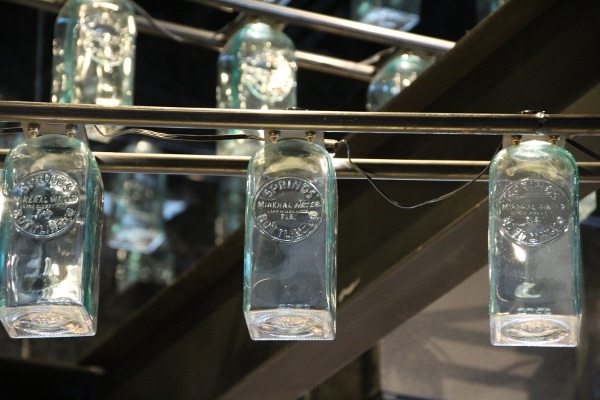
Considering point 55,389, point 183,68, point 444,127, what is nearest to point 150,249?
point 183,68

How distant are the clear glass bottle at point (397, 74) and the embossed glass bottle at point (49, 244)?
151 cm

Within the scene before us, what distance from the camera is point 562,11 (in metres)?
2.29

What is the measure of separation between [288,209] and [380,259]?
0.63m

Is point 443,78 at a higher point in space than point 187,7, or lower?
lower

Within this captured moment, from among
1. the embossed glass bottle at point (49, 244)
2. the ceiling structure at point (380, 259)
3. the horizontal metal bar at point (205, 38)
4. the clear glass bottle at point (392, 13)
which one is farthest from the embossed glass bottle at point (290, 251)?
the clear glass bottle at point (392, 13)

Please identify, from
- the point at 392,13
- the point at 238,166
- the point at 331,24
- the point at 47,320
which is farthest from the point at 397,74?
the point at 47,320

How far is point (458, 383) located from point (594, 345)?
32 cm

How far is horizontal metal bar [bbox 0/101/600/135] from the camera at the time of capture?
1.84 metres

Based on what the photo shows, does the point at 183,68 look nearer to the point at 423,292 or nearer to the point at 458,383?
the point at 458,383

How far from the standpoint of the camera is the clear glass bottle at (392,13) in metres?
3.20

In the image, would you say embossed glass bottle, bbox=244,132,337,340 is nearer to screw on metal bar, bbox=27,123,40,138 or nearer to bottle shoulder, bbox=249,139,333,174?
bottle shoulder, bbox=249,139,333,174

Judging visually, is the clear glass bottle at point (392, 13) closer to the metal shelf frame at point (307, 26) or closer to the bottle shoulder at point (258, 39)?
the metal shelf frame at point (307, 26)

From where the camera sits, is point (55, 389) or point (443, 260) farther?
point (55, 389)

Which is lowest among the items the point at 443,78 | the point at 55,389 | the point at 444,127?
the point at 55,389
